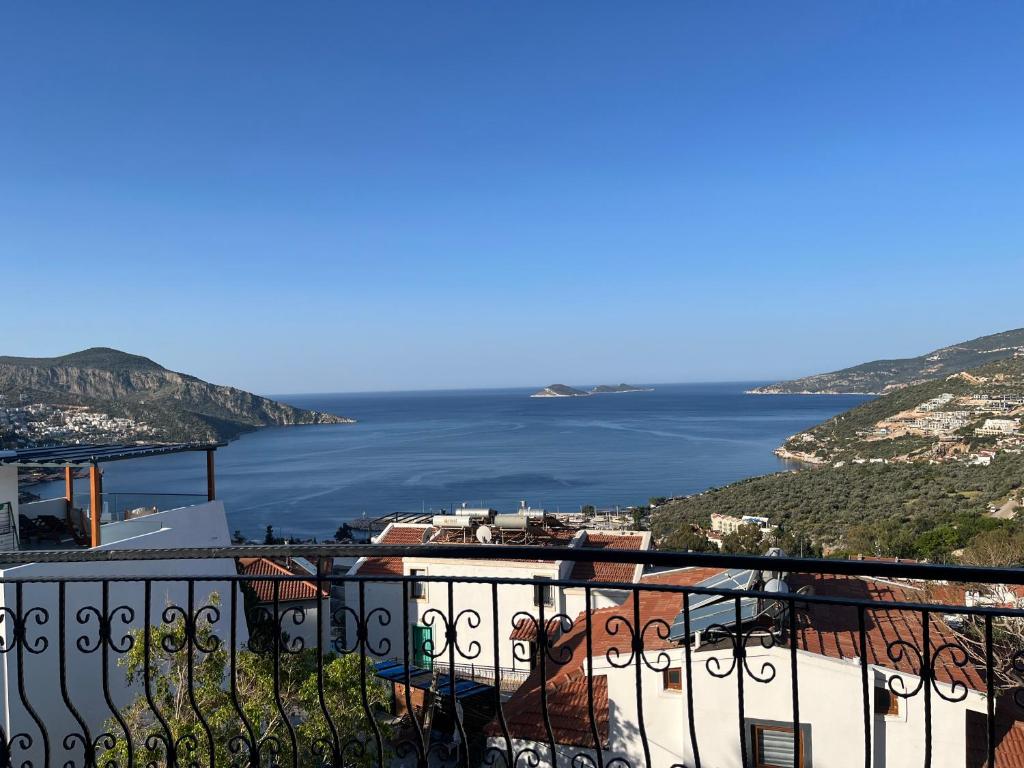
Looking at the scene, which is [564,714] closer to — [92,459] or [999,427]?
[92,459]

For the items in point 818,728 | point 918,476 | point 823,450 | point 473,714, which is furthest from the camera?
point 823,450

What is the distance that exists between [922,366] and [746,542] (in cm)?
11638

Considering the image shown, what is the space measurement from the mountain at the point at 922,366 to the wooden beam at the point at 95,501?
73.9 meters

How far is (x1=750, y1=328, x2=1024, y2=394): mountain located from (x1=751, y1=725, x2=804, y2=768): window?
7110cm

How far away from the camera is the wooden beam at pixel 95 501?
9.30 meters

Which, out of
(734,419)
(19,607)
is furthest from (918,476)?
(734,419)

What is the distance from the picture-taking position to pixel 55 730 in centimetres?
803

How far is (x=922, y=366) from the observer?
124438 mm

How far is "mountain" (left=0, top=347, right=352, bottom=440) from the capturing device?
2827 inches

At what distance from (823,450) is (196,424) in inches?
2793

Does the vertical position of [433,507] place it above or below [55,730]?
below

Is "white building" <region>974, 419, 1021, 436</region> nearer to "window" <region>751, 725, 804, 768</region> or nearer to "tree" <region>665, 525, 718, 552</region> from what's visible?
"tree" <region>665, 525, 718, 552</region>

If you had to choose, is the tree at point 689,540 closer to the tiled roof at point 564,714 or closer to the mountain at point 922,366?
the tiled roof at point 564,714

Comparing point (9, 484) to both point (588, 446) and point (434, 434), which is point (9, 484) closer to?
point (588, 446)
